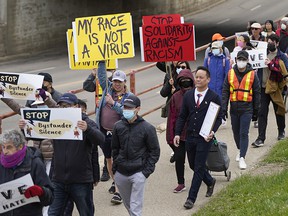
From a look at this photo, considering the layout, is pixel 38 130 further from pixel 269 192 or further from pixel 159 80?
pixel 159 80

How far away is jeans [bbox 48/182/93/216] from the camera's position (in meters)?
8.42

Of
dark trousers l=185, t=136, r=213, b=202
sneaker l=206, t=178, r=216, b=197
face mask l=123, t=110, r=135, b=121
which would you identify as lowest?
sneaker l=206, t=178, r=216, b=197

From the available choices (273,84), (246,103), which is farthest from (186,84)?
(273,84)

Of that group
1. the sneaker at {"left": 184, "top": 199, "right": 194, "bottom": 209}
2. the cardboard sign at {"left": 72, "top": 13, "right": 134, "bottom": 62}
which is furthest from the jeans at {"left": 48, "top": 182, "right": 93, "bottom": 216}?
the cardboard sign at {"left": 72, "top": 13, "right": 134, "bottom": 62}

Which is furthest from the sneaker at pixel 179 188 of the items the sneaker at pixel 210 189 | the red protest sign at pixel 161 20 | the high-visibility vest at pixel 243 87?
the red protest sign at pixel 161 20

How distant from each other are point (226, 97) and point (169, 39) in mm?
1461

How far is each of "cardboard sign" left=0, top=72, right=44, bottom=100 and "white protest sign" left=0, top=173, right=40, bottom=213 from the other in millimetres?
2528

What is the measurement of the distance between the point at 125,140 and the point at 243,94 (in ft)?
10.3

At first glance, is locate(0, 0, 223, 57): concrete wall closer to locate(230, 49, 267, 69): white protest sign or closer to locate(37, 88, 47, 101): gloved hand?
locate(230, 49, 267, 69): white protest sign

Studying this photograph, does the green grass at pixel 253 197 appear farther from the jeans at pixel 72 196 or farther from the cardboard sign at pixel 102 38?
the cardboard sign at pixel 102 38

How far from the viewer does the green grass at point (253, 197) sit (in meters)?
8.70

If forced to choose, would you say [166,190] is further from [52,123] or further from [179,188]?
[52,123]

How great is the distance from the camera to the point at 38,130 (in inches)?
333

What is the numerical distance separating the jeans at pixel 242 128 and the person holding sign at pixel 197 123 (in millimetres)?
1608
